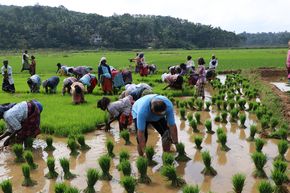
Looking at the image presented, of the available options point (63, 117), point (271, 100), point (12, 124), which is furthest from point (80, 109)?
point (271, 100)

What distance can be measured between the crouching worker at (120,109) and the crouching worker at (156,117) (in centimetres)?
155

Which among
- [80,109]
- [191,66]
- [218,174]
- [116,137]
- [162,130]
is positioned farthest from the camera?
[191,66]

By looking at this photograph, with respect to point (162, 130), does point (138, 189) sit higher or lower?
lower

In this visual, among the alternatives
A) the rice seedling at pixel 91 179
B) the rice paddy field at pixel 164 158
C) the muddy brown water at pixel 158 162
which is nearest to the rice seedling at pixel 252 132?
the rice paddy field at pixel 164 158

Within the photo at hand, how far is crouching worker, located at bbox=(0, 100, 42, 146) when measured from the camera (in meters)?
6.58

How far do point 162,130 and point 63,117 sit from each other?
3591mm

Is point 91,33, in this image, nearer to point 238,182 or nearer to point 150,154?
point 150,154

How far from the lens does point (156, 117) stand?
5973 mm

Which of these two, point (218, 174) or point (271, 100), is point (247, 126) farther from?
point (218, 174)

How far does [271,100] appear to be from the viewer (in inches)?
415

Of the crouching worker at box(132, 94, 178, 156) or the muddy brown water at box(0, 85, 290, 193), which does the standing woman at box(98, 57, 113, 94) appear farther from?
the crouching worker at box(132, 94, 178, 156)

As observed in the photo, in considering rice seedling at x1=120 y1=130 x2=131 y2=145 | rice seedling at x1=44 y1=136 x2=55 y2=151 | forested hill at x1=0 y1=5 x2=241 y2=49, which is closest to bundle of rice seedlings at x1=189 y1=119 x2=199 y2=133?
rice seedling at x1=120 y1=130 x2=131 y2=145

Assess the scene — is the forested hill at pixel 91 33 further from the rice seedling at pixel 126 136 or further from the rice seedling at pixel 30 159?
the rice seedling at pixel 30 159

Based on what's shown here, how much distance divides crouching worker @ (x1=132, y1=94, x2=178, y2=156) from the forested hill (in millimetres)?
56394
